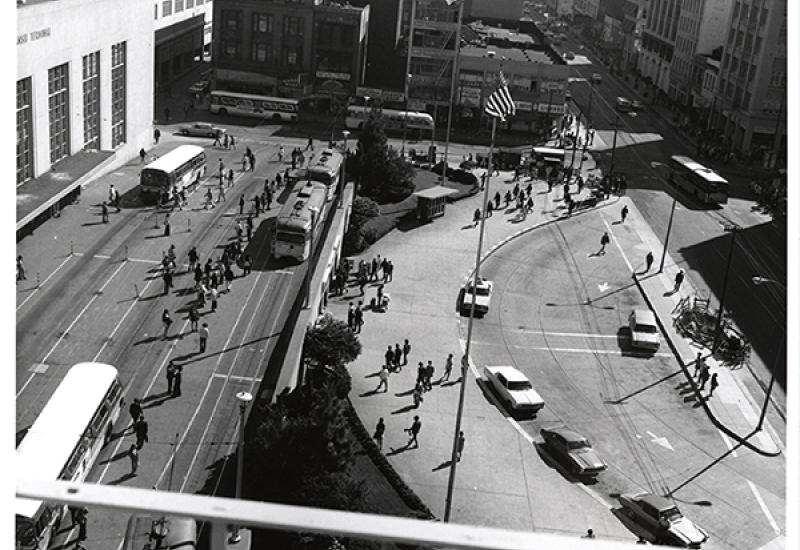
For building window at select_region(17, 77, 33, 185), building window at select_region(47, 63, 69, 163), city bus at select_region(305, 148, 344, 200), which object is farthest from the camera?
city bus at select_region(305, 148, 344, 200)

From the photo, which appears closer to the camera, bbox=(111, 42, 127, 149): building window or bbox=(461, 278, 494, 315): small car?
bbox=(461, 278, 494, 315): small car

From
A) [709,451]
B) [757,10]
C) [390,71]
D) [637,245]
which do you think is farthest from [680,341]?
[390,71]

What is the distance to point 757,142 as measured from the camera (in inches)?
3428

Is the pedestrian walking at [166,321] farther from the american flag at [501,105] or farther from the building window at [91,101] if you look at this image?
the building window at [91,101]

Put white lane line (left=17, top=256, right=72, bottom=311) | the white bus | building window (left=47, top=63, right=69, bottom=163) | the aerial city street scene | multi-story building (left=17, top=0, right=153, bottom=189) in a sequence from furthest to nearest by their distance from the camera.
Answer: the white bus → building window (left=47, top=63, right=69, bottom=163) → multi-story building (left=17, top=0, right=153, bottom=189) → white lane line (left=17, top=256, right=72, bottom=311) → the aerial city street scene

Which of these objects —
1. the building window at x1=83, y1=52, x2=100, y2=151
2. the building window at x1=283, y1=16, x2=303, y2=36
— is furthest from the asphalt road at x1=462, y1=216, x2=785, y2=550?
the building window at x1=283, y1=16, x2=303, y2=36

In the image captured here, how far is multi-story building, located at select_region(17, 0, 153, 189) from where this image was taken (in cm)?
4881

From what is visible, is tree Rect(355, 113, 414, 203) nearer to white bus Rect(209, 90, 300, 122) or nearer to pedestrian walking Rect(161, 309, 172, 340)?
white bus Rect(209, 90, 300, 122)

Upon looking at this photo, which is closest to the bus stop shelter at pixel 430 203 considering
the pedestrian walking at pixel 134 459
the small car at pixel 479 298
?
the small car at pixel 479 298

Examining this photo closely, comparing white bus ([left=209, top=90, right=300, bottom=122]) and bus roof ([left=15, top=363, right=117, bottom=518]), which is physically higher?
bus roof ([left=15, top=363, right=117, bottom=518])

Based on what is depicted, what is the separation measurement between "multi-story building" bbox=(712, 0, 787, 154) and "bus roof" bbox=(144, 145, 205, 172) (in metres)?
53.2

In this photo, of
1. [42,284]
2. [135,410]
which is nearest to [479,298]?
[42,284]

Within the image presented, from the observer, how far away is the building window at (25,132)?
4825 centimetres

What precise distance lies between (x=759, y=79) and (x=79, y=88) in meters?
60.2
